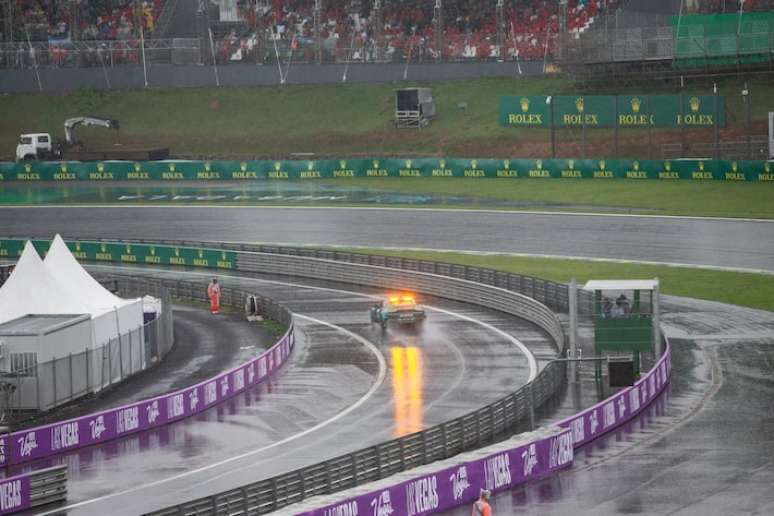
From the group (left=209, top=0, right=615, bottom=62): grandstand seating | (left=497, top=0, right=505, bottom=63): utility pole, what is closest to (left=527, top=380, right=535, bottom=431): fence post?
(left=209, top=0, right=615, bottom=62): grandstand seating

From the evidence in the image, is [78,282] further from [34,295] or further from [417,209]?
[417,209]

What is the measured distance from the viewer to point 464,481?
31.4 meters

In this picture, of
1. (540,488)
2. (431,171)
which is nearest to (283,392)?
(540,488)

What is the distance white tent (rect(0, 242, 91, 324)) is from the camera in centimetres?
4684

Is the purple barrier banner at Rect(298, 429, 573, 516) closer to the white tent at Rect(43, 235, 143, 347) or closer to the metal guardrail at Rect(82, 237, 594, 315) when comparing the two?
the white tent at Rect(43, 235, 143, 347)

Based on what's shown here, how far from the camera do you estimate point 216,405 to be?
42562 millimetres

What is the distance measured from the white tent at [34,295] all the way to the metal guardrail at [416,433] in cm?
1537

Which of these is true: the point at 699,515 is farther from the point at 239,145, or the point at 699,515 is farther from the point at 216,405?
the point at 239,145

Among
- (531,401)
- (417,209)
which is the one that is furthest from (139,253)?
(531,401)

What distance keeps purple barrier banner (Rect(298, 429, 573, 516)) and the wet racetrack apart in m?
0.49

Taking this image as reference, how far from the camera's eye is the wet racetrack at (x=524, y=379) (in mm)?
32562

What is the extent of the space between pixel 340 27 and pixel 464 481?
77.6 meters

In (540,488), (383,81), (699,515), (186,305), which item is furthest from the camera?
(383,81)

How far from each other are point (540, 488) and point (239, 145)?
227 ft
